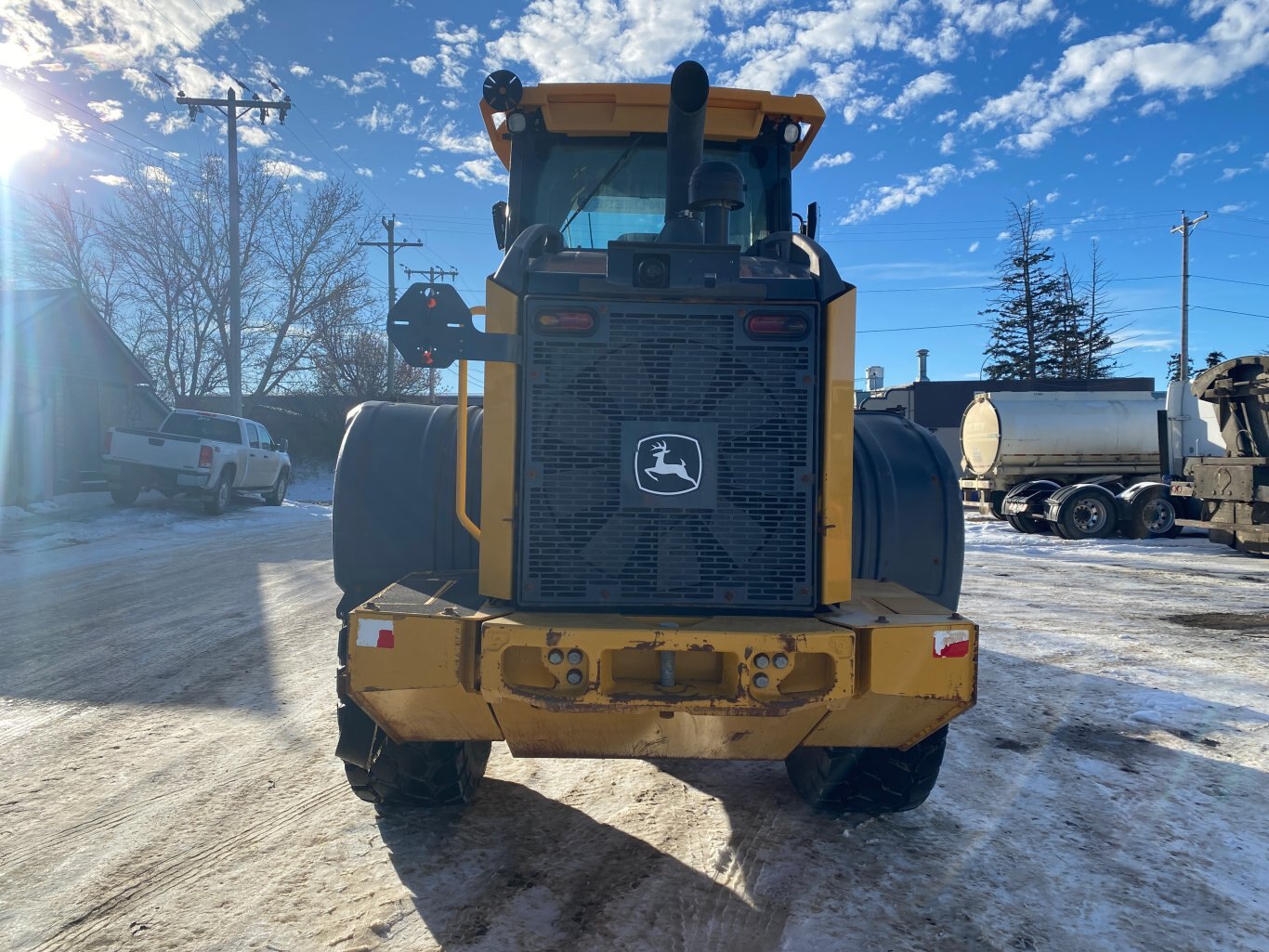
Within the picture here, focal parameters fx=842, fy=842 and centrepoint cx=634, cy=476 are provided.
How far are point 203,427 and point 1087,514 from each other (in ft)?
58.0

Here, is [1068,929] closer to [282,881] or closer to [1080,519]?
[282,881]

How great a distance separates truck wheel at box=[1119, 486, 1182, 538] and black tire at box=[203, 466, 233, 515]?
1716 cm

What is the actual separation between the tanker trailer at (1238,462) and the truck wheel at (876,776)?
38.8ft

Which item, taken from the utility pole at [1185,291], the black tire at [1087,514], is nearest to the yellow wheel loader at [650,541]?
the black tire at [1087,514]

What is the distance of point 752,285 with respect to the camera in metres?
2.91

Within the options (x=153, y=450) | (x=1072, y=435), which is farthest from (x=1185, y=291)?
(x=153, y=450)

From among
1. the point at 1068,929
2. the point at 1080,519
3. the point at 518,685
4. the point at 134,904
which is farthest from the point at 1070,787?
the point at 1080,519

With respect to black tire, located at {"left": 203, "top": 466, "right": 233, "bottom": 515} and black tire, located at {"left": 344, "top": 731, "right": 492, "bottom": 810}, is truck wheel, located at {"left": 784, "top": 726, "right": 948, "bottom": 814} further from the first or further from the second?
black tire, located at {"left": 203, "top": 466, "right": 233, "bottom": 515}

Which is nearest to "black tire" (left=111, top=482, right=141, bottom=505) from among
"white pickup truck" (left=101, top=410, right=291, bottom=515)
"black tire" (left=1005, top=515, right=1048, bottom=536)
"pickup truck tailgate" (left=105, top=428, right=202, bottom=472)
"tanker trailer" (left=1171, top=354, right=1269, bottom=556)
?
"white pickup truck" (left=101, top=410, right=291, bottom=515)

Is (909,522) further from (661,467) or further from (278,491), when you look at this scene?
(278,491)

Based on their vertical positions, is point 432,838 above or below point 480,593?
below

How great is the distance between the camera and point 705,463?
115 inches

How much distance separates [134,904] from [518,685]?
149 cm

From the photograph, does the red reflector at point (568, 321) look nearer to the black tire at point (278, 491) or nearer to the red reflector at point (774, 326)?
the red reflector at point (774, 326)
